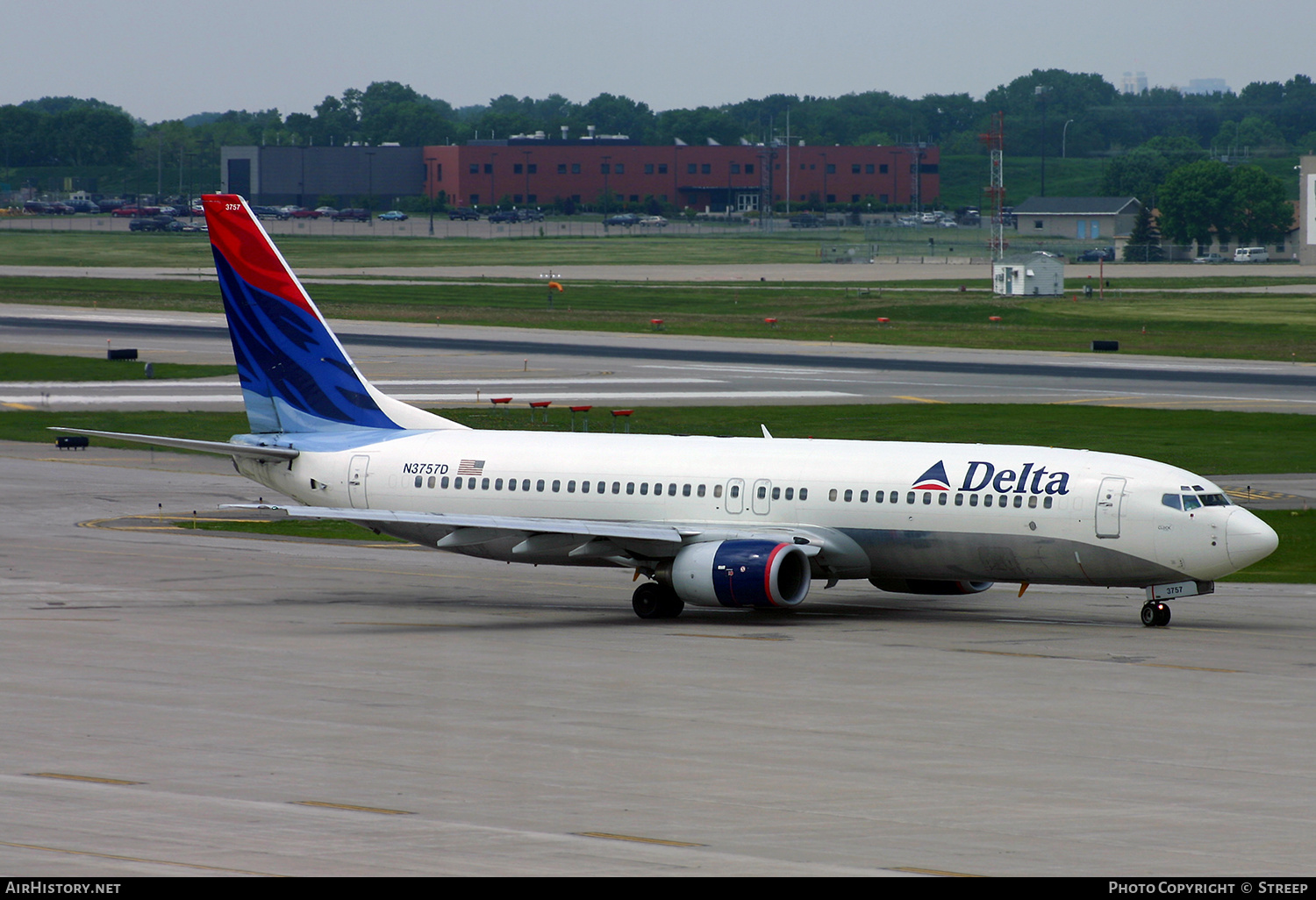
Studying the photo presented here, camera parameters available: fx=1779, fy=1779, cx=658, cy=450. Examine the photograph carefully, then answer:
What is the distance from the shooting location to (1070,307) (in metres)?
148

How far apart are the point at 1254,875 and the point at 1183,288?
16176cm

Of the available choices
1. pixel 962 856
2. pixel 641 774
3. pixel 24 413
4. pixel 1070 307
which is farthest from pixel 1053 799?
pixel 1070 307

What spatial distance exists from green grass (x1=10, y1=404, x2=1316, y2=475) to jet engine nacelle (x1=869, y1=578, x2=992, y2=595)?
997 inches

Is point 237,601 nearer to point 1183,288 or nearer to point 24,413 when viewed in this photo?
point 24,413

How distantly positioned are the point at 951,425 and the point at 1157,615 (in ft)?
121

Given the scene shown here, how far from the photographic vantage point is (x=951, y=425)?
252 feet

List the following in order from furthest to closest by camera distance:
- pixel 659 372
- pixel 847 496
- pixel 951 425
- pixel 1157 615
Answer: pixel 659 372 → pixel 951 425 → pixel 847 496 → pixel 1157 615

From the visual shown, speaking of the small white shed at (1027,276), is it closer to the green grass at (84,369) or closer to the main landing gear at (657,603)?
the green grass at (84,369)

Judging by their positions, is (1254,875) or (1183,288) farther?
(1183,288)

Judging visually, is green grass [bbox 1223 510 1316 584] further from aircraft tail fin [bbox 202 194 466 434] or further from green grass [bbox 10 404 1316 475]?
aircraft tail fin [bbox 202 194 466 434]

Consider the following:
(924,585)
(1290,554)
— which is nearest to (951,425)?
(1290,554)

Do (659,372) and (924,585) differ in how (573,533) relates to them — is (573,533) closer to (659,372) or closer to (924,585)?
(924,585)

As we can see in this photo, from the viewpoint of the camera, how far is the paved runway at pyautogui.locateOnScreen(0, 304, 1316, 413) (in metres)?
87.1

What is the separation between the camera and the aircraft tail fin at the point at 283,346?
48.3m
